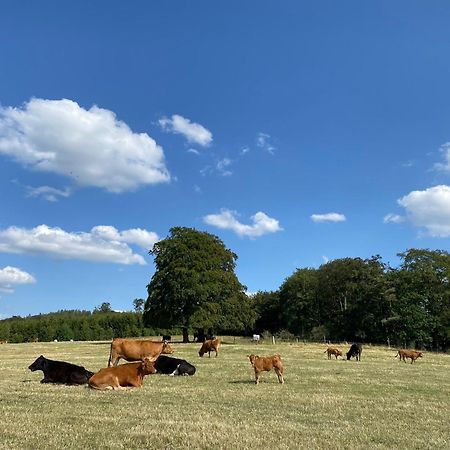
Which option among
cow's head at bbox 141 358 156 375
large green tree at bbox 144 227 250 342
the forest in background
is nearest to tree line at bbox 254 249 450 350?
the forest in background

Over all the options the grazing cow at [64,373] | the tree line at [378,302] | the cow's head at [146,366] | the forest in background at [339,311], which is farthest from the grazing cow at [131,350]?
the tree line at [378,302]

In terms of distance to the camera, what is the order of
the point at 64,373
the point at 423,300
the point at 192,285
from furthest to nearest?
the point at 423,300 → the point at 192,285 → the point at 64,373

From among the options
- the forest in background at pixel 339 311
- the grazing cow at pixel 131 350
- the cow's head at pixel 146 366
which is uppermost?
the forest in background at pixel 339 311

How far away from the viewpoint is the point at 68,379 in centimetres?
1592

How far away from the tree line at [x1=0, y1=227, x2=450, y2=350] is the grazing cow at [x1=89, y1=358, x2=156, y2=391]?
129 ft

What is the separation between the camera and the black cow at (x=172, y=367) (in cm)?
1931

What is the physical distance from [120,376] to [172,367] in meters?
5.03

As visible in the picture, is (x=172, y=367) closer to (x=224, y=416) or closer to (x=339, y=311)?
(x=224, y=416)

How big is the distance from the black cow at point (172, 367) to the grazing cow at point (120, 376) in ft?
13.9

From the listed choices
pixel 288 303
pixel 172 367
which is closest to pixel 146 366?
pixel 172 367

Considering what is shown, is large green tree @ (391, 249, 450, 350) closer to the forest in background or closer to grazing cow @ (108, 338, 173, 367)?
the forest in background

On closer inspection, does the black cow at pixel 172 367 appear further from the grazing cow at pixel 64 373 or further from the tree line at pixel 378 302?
the tree line at pixel 378 302

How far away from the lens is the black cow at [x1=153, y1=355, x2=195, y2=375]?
1931 cm

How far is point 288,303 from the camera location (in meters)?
104
